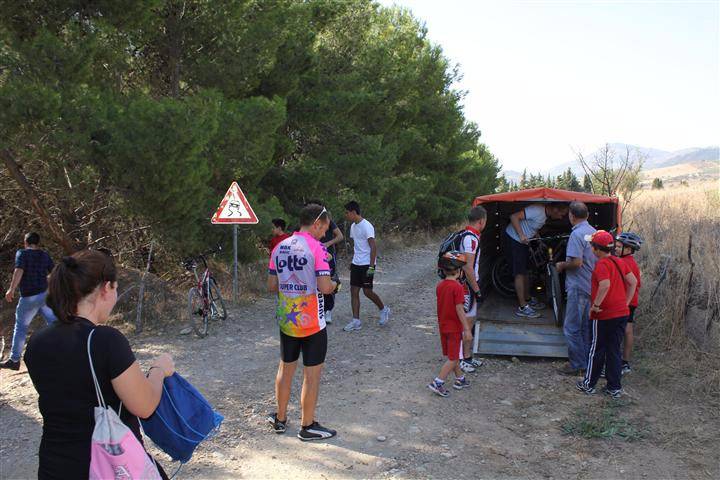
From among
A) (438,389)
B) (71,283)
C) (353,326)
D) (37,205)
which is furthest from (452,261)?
(37,205)

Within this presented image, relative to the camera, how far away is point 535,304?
9703 millimetres

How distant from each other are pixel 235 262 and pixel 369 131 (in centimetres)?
973

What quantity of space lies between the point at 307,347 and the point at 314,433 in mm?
899

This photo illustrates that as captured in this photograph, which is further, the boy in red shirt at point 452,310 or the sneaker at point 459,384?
the sneaker at point 459,384

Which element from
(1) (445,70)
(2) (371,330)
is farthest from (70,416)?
(1) (445,70)

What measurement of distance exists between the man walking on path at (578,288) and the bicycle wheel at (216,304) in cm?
559

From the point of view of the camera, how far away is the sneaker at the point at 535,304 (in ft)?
31.3

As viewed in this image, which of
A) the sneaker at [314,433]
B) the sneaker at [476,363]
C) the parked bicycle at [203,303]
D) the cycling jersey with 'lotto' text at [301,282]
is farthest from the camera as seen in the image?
the parked bicycle at [203,303]

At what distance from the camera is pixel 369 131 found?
63.8ft

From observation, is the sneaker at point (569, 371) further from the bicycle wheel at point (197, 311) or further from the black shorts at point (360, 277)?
the bicycle wheel at point (197, 311)

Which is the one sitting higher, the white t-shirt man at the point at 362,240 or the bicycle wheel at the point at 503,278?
the white t-shirt man at the point at 362,240

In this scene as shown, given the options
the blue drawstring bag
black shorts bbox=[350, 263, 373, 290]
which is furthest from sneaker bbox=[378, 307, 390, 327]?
the blue drawstring bag

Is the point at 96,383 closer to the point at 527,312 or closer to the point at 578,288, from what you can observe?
the point at 578,288

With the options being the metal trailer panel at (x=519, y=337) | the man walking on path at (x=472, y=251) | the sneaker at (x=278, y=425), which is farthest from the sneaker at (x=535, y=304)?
the sneaker at (x=278, y=425)
